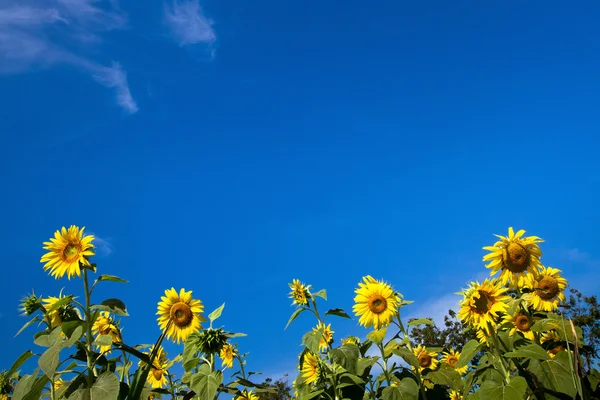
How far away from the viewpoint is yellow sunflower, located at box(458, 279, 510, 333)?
5188 mm

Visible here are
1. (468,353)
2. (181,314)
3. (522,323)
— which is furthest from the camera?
(522,323)

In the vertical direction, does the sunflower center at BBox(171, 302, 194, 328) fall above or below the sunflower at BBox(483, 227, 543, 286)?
below

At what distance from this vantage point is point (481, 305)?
5.24 metres

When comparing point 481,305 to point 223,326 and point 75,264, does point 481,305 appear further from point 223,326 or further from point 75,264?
point 75,264

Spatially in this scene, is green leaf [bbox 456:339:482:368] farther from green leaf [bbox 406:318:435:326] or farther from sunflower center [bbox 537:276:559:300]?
sunflower center [bbox 537:276:559:300]

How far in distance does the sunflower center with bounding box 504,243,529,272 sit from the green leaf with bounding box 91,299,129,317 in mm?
4095

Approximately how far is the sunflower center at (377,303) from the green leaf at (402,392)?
1.38 metres

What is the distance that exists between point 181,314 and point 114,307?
1589 mm

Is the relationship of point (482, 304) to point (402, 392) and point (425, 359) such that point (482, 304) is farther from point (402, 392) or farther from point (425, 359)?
point (425, 359)

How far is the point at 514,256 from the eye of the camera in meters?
5.73

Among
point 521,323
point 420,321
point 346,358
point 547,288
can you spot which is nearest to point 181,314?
point 346,358

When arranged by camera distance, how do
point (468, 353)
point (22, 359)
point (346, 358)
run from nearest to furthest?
point (22, 359)
point (468, 353)
point (346, 358)

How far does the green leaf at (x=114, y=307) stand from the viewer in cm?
411

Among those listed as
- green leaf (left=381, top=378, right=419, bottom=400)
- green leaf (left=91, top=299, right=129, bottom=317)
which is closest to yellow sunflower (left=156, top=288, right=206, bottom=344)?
green leaf (left=91, top=299, right=129, bottom=317)
